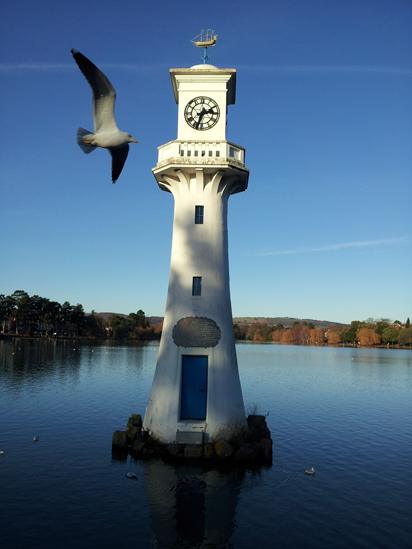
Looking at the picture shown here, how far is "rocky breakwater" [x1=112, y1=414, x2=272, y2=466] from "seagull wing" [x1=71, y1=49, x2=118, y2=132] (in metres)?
12.1

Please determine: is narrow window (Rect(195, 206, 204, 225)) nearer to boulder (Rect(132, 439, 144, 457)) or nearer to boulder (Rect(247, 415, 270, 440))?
boulder (Rect(247, 415, 270, 440))

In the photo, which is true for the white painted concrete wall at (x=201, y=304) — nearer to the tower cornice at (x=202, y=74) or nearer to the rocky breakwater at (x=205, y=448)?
the rocky breakwater at (x=205, y=448)

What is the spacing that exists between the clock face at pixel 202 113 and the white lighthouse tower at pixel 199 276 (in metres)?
0.04

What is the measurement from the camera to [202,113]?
62.7 feet

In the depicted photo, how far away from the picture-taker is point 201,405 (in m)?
17.9

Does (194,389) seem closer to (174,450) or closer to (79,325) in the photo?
(174,450)

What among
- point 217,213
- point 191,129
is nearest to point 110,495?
point 217,213

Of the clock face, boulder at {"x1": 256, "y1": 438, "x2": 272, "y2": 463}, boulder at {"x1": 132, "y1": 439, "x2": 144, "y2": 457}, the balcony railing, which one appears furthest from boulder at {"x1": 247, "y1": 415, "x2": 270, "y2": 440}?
the clock face

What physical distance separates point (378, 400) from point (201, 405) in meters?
25.4

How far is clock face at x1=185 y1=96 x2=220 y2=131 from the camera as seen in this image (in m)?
19.1

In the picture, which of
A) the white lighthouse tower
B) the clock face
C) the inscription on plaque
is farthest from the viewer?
the clock face

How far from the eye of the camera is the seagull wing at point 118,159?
976 cm

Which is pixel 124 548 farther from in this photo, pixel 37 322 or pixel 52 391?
pixel 37 322

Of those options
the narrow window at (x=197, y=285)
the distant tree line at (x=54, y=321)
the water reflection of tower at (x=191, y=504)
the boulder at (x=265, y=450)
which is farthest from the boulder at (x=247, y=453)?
the distant tree line at (x=54, y=321)
